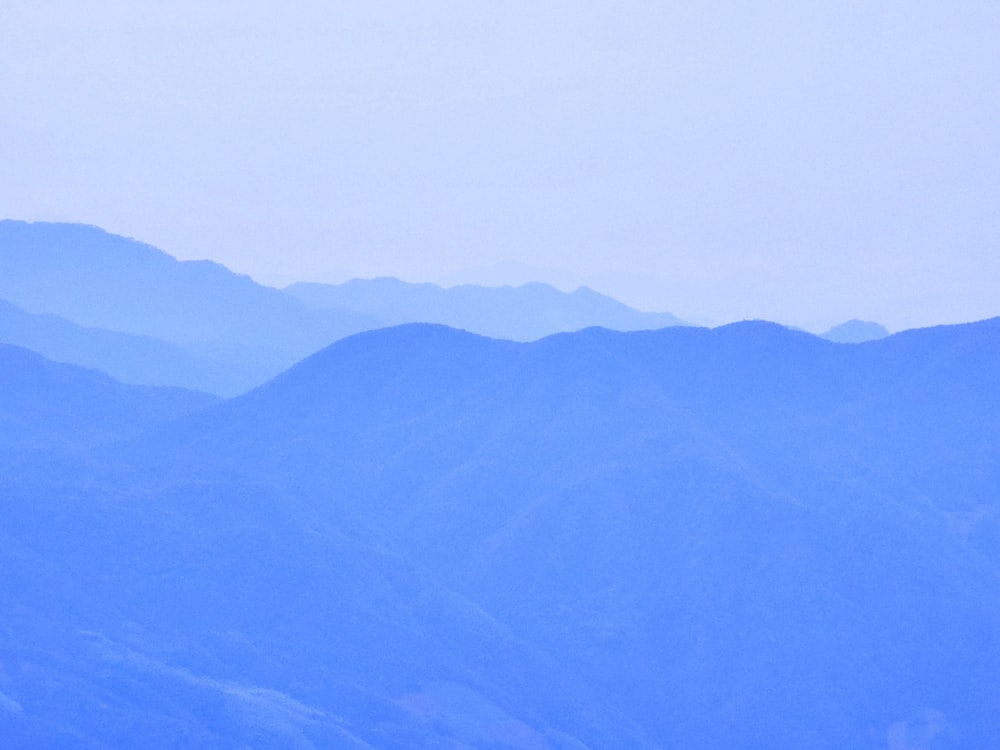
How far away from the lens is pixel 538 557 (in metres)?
38.8

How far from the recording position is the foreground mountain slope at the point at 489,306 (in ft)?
452

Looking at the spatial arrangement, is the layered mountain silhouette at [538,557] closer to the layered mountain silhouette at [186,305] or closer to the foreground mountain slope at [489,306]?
the layered mountain silhouette at [186,305]

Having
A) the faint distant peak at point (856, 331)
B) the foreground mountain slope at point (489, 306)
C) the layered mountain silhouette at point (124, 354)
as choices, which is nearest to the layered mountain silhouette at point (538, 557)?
the layered mountain silhouette at point (124, 354)

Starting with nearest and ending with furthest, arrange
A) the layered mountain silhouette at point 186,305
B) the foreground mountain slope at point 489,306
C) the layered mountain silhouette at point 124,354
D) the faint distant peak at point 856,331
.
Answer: the layered mountain silhouette at point 124,354
the faint distant peak at point 856,331
the layered mountain silhouette at point 186,305
the foreground mountain slope at point 489,306

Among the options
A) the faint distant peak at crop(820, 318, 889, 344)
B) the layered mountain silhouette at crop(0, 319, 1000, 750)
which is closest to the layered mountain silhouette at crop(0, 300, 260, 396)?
the layered mountain silhouette at crop(0, 319, 1000, 750)

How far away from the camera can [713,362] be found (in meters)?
53.4

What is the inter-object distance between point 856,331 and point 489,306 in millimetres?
47083

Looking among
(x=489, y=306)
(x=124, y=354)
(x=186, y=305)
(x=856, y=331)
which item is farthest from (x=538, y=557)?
(x=489, y=306)

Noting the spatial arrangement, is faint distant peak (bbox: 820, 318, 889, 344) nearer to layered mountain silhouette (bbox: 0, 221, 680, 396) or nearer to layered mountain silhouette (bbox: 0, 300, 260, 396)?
layered mountain silhouette (bbox: 0, 221, 680, 396)

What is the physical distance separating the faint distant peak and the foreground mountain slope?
2860cm

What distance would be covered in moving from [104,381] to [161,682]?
40.9 m

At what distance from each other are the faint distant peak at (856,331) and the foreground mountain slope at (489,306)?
28.6 m

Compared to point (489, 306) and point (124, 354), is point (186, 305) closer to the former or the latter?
point (124, 354)

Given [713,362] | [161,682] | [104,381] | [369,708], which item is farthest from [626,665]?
[104,381]
